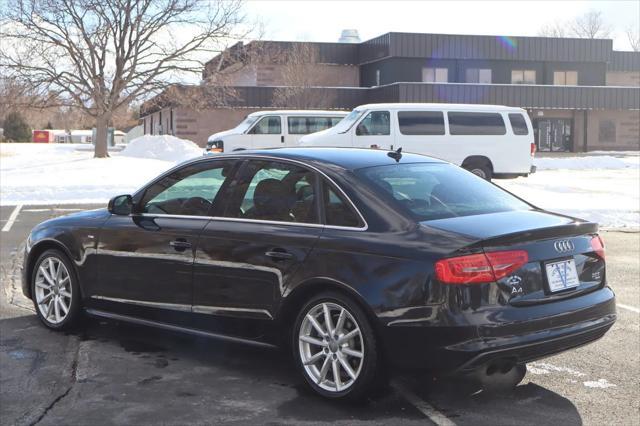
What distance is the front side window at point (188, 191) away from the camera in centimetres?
562

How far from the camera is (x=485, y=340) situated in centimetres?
426

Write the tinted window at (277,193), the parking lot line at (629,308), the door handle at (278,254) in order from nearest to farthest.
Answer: the door handle at (278,254) < the tinted window at (277,193) < the parking lot line at (629,308)

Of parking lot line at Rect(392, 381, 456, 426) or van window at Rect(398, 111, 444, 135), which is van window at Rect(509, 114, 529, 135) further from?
parking lot line at Rect(392, 381, 456, 426)

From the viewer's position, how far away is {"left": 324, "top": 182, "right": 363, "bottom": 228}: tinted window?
4789 millimetres

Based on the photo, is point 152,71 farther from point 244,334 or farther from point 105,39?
point 244,334

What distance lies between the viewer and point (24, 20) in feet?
105

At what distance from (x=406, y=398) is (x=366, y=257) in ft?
3.06

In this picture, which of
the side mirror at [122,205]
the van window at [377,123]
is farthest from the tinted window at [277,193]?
the van window at [377,123]

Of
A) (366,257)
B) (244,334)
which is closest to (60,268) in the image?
(244,334)

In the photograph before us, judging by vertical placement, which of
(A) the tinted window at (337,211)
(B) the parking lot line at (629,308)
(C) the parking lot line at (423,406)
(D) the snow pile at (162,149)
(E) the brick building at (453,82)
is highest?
Answer: (E) the brick building at (453,82)

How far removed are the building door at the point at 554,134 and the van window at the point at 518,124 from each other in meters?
30.2

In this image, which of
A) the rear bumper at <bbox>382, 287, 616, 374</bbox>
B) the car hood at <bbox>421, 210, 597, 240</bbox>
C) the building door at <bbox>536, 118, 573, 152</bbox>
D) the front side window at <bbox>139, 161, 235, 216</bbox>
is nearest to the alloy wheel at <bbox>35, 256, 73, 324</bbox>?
the front side window at <bbox>139, 161, 235, 216</bbox>

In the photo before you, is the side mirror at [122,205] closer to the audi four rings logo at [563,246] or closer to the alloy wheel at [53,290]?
the alloy wheel at [53,290]

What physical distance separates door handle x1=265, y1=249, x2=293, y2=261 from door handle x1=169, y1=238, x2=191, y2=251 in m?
0.75
